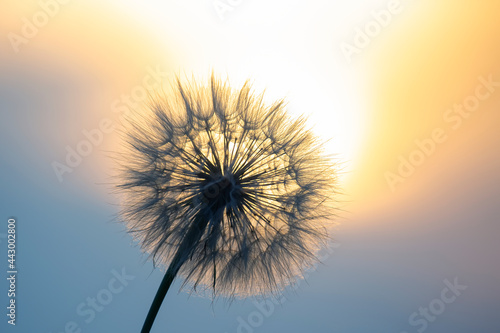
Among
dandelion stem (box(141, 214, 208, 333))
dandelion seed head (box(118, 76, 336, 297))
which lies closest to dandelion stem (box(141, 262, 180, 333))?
dandelion stem (box(141, 214, 208, 333))

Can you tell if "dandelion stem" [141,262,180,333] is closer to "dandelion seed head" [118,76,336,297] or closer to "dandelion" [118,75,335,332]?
"dandelion" [118,75,335,332]

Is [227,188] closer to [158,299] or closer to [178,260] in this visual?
[178,260]

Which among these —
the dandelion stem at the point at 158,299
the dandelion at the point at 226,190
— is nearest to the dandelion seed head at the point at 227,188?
the dandelion at the point at 226,190

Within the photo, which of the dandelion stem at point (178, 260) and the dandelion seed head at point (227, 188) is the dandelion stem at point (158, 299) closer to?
the dandelion stem at point (178, 260)

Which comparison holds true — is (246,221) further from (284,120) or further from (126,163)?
(126,163)

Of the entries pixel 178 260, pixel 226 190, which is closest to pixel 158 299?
pixel 178 260

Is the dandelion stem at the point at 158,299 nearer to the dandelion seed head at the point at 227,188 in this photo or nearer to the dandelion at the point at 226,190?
the dandelion at the point at 226,190

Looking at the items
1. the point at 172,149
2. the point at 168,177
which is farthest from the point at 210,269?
the point at 172,149

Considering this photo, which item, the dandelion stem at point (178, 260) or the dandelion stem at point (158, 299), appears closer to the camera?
the dandelion stem at point (178, 260)
